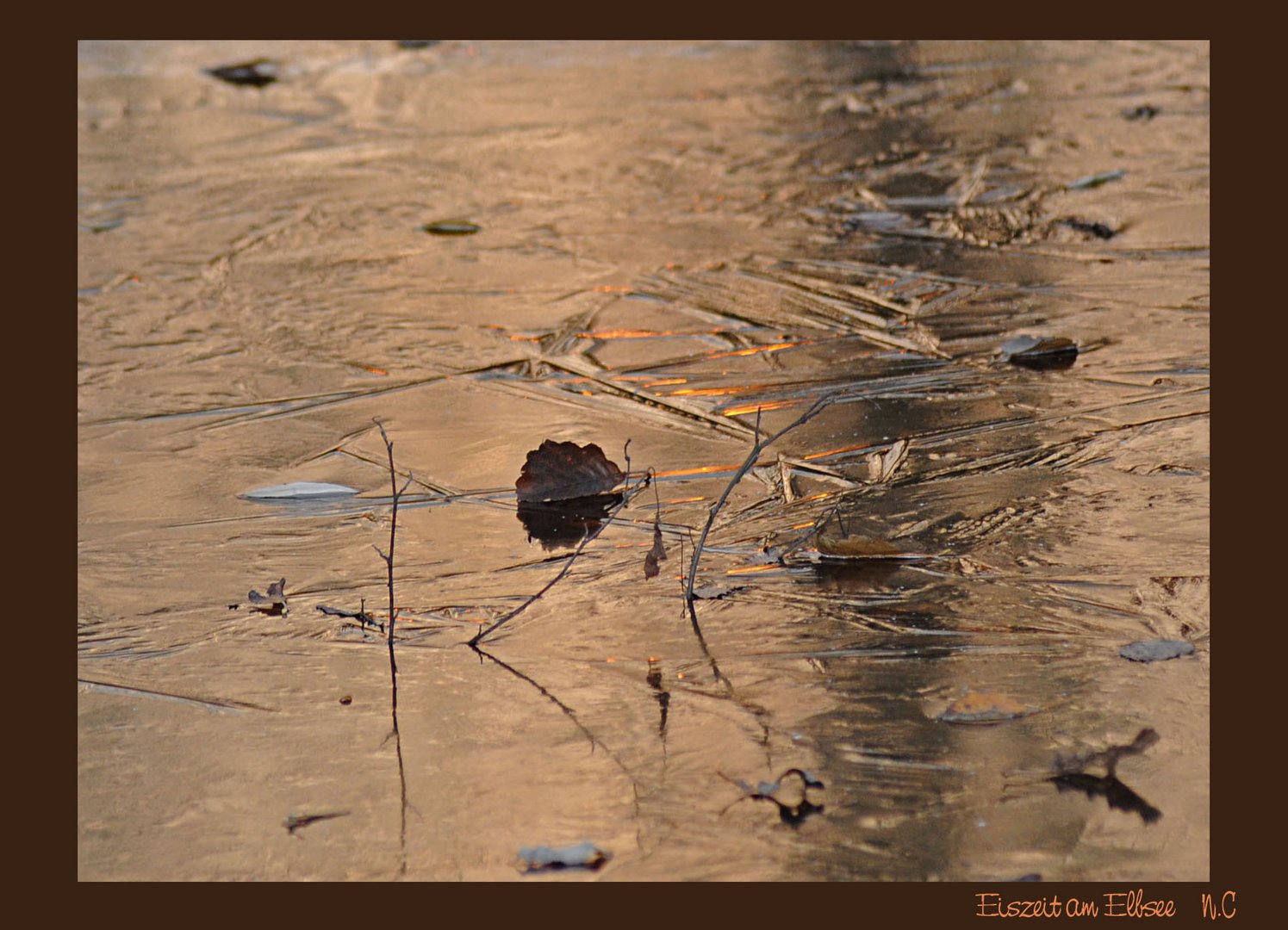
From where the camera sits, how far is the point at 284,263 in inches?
226

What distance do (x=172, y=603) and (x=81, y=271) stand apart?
3157mm

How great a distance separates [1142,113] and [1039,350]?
381 centimetres

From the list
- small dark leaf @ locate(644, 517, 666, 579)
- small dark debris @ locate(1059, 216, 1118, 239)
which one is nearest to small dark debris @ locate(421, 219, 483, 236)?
small dark debris @ locate(1059, 216, 1118, 239)

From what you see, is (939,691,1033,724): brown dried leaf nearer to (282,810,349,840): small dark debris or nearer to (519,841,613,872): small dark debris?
(519,841,613,872): small dark debris

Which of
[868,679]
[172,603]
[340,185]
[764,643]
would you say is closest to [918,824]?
[868,679]

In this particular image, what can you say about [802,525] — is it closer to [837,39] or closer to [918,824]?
[918,824]

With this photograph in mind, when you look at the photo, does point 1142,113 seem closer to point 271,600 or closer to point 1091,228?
point 1091,228

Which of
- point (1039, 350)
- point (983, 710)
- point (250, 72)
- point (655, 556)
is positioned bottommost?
point (983, 710)

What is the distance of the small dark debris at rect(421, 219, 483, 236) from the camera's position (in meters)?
6.04

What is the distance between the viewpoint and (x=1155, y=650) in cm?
264

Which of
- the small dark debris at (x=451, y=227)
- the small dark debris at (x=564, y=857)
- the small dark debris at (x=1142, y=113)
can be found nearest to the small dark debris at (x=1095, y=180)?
the small dark debris at (x=1142, y=113)

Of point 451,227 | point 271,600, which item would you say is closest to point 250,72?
point 451,227

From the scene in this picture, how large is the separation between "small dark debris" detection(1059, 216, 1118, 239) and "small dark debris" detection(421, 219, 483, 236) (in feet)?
8.27

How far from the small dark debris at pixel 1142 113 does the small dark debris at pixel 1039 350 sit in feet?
11.7
